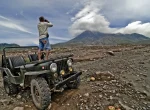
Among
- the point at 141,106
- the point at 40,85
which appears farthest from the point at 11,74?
the point at 141,106

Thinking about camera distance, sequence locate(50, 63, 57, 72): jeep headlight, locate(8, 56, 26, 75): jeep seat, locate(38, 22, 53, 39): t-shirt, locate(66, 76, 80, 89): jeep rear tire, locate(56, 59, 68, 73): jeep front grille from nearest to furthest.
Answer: locate(50, 63, 57, 72): jeep headlight < locate(56, 59, 68, 73): jeep front grille < locate(66, 76, 80, 89): jeep rear tire < locate(8, 56, 26, 75): jeep seat < locate(38, 22, 53, 39): t-shirt

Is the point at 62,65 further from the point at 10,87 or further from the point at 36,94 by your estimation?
the point at 10,87

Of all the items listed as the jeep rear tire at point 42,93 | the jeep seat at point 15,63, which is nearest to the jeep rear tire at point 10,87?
the jeep seat at point 15,63

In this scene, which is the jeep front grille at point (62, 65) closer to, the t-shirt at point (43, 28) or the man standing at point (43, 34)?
the man standing at point (43, 34)

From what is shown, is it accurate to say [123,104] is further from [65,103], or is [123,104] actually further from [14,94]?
[14,94]

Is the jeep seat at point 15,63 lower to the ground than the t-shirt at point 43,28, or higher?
Result: lower

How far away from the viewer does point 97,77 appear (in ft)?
28.5

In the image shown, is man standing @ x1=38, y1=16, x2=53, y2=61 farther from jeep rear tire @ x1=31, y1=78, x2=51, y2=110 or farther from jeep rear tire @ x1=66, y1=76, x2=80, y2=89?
jeep rear tire @ x1=31, y1=78, x2=51, y2=110

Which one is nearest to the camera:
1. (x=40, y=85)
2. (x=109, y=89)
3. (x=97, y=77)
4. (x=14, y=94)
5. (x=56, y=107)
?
(x=40, y=85)

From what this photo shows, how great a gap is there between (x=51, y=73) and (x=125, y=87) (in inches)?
130

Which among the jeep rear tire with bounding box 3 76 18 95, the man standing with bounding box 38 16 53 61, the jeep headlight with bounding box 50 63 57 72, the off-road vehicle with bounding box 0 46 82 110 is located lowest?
the jeep rear tire with bounding box 3 76 18 95

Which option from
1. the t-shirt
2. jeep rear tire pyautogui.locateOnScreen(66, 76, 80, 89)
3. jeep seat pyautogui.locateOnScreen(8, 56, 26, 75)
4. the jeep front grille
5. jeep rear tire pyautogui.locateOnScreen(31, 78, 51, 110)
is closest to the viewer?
jeep rear tire pyautogui.locateOnScreen(31, 78, 51, 110)


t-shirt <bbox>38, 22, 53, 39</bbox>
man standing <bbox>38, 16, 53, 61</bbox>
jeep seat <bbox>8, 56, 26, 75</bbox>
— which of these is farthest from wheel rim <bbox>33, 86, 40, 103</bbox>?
t-shirt <bbox>38, 22, 53, 39</bbox>

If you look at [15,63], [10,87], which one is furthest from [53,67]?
[10,87]
